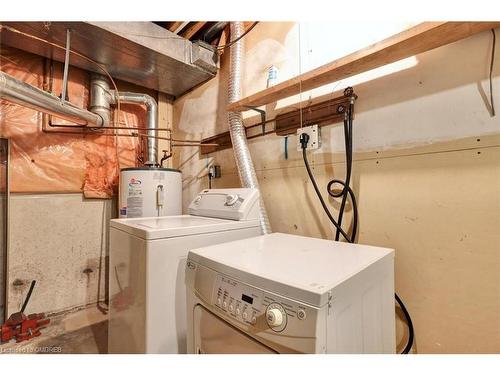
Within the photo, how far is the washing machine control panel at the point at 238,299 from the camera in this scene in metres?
0.66

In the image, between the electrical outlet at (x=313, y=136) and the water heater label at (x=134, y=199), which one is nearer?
the electrical outlet at (x=313, y=136)

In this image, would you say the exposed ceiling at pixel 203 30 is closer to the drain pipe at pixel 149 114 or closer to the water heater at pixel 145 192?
the drain pipe at pixel 149 114

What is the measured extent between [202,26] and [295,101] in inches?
48.5

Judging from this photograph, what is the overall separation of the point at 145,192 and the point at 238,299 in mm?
1535

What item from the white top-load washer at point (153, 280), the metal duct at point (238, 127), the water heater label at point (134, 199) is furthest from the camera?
the water heater label at point (134, 199)

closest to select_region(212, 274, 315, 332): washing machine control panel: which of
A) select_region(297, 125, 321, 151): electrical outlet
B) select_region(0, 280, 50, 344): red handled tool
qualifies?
select_region(297, 125, 321, 151): electrical outlet

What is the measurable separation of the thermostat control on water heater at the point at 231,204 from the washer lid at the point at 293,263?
0.27 m

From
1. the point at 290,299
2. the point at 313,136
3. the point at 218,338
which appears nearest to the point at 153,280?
the point at 218,338

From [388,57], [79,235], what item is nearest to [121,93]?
[79,235]

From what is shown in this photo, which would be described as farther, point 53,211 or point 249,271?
point 53,211

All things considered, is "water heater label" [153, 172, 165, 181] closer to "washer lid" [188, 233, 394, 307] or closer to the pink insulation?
the pink insulation

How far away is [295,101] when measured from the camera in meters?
1.54

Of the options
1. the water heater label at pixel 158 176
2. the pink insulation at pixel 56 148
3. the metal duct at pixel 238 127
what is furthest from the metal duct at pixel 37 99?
the metal duct at pixel 238 127
